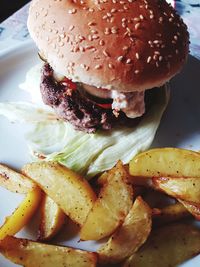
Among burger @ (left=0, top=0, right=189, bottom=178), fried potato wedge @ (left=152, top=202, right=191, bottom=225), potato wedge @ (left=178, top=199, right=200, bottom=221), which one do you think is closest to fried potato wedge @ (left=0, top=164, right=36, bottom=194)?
burger @ (left=0, top=0, right=189, bottom=178)

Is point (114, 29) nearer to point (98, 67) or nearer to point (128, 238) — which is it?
point (98, 67)

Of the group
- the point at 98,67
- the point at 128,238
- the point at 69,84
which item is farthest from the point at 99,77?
the point at 128,238

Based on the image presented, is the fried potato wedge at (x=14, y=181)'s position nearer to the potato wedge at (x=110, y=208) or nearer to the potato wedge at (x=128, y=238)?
the potato wedge at (x=110, y=208)

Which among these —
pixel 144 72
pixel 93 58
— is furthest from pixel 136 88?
pixel 93 58

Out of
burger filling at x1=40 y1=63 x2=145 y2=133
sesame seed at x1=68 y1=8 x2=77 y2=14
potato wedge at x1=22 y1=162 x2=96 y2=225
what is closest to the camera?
potato wedge at x1=22 y1=162 x2=96 y2=225

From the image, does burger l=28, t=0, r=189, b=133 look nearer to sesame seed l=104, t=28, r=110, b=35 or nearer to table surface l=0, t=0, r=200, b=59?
sesame seed l=104, t=28, r=110, b=35

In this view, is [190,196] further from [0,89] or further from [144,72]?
[0,89]
